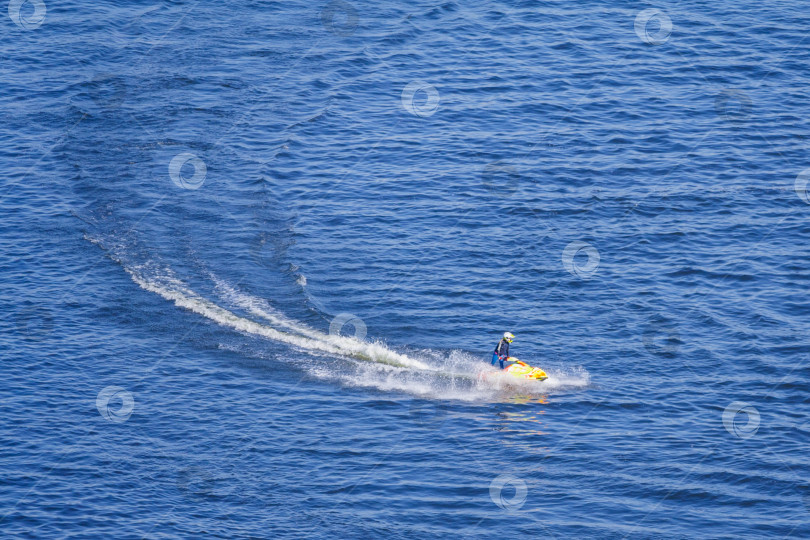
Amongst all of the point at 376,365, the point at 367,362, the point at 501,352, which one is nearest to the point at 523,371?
the point at 501,352

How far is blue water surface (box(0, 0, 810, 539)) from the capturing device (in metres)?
39.1

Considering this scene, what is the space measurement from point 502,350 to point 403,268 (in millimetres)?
10850

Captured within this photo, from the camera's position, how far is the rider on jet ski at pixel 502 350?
45.1 meters

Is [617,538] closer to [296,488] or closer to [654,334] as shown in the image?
[296,488]

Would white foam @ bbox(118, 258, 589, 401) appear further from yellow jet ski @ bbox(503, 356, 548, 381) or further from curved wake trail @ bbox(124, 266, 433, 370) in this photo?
yellow jet ski @ bbox(503, 356, 548, 381)

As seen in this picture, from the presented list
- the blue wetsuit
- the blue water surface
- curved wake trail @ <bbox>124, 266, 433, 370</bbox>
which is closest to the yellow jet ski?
the blue wetsuit

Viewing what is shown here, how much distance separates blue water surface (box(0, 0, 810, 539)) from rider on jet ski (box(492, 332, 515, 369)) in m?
1.18

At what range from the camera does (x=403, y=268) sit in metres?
54.7

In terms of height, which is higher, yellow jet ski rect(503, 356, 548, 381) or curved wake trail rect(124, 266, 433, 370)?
curved wake trail rect(124, 266, 433, 370)

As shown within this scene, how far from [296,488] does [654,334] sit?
19.0 metres

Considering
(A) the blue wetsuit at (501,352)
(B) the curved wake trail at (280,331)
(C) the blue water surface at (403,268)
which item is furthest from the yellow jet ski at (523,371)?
(B) the curved wake trail at (280,331)

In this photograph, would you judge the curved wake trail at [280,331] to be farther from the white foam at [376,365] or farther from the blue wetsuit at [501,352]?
the blue wetsuit at [501,352]

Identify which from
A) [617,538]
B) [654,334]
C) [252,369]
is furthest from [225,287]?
[617,538]

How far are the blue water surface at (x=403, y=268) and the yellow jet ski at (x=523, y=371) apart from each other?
696 mm
